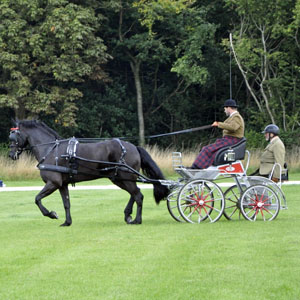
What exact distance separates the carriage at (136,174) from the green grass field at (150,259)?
0.38 meters

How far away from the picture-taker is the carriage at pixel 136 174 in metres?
13.2

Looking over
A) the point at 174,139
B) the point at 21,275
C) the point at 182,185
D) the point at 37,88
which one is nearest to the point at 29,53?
the point at 37,88

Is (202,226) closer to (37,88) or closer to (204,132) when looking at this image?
(37,88)

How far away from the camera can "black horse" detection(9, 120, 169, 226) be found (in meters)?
13.5

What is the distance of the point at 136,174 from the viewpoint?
13750 mm

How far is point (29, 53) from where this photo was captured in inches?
1495

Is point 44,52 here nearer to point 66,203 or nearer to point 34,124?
point 34,124

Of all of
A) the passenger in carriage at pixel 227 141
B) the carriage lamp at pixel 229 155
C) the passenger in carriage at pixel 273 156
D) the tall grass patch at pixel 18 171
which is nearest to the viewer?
the carriage lamp at pixel 229 155

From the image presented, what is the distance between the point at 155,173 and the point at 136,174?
392 mm

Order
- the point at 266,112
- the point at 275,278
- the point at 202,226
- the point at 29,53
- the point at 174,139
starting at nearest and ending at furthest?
the point at 275,278
the point at 202,226
the point at 29,53
the point at 266,112
the point at 174,139

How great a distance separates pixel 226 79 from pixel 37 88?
38.2 ft

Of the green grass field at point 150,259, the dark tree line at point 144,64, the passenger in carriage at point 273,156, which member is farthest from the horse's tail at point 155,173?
the dark tree line at point 144,64

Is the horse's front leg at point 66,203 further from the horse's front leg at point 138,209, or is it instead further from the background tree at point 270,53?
the background tree at point 270,53

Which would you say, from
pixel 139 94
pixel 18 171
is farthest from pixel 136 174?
pixel 139 94
